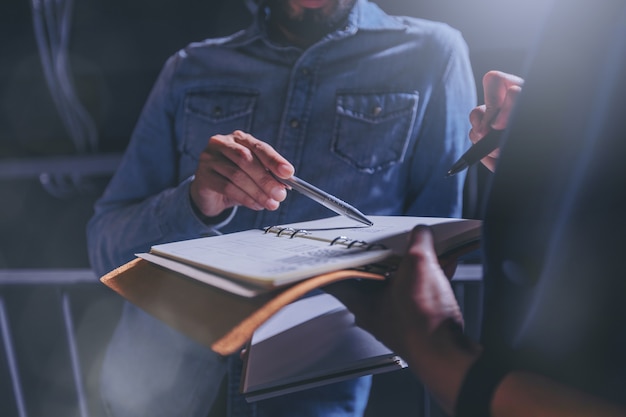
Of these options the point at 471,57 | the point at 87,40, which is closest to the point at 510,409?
the point at 471,57

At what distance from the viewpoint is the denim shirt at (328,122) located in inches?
38.0

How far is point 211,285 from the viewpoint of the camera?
442 mm

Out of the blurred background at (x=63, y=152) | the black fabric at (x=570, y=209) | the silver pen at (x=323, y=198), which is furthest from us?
the blurred background at (x=63, y=152)

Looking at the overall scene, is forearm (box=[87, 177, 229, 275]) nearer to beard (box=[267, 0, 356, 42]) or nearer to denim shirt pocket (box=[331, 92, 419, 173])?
denim shirt pocket (box=[331, 92, 419, 173])

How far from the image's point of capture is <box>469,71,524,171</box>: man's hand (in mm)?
636

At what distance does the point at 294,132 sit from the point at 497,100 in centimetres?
44

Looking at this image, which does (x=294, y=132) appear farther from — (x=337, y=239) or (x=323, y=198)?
(x=337, y=239)

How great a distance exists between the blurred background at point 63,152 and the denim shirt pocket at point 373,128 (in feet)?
1.29

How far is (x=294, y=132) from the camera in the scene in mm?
990

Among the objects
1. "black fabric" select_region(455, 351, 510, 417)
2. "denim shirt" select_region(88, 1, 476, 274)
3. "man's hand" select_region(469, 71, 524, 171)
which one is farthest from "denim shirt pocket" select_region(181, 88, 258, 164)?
"black fabric" select_region(455, 351, 510, 417)

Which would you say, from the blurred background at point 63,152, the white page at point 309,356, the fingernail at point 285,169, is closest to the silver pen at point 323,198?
the fingernail at point 285,169

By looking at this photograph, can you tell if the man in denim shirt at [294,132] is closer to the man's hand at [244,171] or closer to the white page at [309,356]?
the man's hand at [244,171]

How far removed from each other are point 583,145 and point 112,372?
1.05 metres

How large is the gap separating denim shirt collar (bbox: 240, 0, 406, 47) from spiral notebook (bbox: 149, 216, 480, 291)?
53 centimetres
